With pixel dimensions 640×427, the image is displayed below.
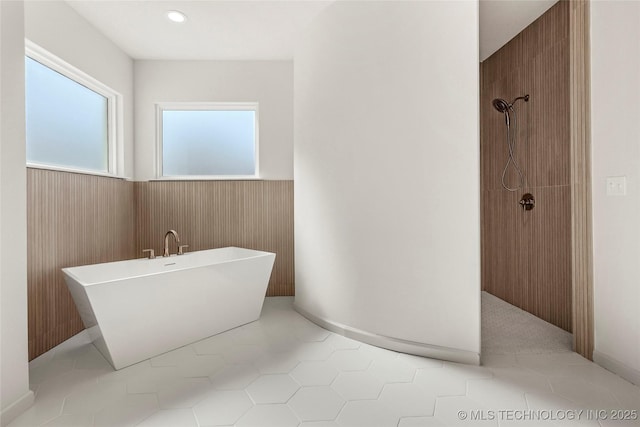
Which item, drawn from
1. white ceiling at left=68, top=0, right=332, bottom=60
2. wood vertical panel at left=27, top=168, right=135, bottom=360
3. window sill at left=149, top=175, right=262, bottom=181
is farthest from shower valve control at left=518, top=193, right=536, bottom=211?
wood vertical panel at left=27, top=168, right=135, bottom=360

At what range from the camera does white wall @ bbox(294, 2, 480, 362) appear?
1.99 metres

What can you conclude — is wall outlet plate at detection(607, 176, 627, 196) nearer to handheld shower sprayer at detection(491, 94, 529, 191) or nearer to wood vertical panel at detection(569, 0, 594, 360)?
wood vertical panel at detection(569, 0, 594, 360)

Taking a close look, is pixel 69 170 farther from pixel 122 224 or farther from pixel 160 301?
pixel 160 301

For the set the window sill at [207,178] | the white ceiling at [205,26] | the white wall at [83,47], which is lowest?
the window sill at [207,178]

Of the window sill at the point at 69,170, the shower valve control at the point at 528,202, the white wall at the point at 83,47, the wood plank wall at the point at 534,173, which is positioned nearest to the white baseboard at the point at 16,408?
the window sill at the point at 69,170

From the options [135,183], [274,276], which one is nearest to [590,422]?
[274,276]

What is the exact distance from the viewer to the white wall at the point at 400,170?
199cm

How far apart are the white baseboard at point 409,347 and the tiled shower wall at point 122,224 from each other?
1210mm

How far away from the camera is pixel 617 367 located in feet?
6.02

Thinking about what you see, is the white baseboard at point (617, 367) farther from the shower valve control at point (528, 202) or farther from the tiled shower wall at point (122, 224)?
the tiled shower wall at point (122, 224)

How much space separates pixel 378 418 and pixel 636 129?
2101 mm

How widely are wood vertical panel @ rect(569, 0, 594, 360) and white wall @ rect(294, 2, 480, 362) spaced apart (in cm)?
72

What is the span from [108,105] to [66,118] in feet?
2.02

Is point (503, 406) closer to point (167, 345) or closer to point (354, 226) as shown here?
point (354, 226)
